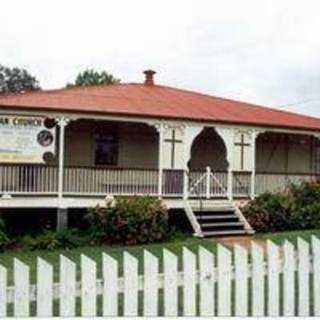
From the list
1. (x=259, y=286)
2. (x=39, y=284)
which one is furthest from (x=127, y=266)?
(x=259, y=286)

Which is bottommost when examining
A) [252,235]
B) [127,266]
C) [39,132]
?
[252,235]

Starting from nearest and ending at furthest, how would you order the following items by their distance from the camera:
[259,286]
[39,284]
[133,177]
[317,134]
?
[39,284], [259,286], [133,177], [317,134]

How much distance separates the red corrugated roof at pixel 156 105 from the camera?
23.7 meters

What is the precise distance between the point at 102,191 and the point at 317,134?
920cm

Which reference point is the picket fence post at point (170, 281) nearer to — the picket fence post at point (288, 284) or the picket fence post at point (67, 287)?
the picket fence post at point (67, 287)

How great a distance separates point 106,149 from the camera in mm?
26875

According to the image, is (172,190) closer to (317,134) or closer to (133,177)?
(133,177)

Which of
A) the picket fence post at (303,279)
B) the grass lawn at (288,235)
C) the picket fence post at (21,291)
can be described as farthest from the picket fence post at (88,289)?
the grass lawn at (288,235)

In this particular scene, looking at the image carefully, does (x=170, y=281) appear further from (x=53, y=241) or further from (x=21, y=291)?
(x=53, y=241)

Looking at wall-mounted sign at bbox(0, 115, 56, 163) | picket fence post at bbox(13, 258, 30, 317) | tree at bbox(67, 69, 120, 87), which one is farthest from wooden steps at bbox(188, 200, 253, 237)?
tree at bbox(67, 69, 120, 87)

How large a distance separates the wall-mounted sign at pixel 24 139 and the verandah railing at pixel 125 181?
0.94 feet

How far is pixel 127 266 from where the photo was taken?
21.3 ft

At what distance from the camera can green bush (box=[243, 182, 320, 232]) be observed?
2381cm

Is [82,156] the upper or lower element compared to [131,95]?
lower
